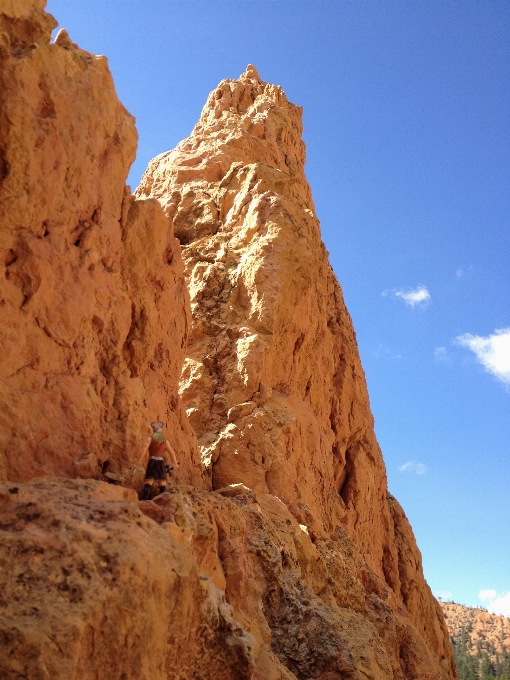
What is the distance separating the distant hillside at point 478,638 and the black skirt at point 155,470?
82.0 metres

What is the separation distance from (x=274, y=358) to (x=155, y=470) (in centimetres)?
Result: 947

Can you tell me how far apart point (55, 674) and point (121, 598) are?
0.93 m

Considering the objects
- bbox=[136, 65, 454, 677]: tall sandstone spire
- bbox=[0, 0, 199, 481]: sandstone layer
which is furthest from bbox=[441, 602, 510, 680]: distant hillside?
bbox=[0, 0, 199, 481]: sandstone layer

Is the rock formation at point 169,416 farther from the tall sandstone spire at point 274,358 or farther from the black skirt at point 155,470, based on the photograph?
the black skirt at point 155,470

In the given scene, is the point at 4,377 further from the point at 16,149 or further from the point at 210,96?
the point at 210,96

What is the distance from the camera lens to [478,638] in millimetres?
116875

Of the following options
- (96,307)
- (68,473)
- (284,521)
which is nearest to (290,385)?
(284,521)

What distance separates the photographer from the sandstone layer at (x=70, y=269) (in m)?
9.42

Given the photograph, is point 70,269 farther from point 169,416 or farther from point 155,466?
point 169,416

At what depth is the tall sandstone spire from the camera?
17633mm

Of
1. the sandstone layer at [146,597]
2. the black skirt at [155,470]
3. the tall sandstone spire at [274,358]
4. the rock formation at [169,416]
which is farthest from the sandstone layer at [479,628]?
the black skirt at [155,470]

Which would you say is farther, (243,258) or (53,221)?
(243,258)

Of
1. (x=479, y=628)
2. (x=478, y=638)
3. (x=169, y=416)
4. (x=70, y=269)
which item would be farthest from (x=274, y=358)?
(x=479, y=628)

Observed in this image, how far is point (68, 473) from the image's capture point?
9320 mm
